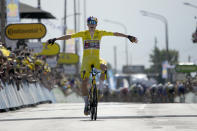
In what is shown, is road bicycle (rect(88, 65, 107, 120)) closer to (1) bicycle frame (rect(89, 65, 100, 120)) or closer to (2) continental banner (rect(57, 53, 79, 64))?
(1) bicycle frame (rect(89, 65, 100, 120))

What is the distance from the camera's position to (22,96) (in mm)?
24078

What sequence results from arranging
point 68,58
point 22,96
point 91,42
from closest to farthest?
point 91,42 → point 22,96 → point 68,58

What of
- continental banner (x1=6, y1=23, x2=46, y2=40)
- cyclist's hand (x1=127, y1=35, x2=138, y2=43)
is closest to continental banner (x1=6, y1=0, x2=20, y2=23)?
continental banner (x1=6, y1=23, x2=46, y2=40)

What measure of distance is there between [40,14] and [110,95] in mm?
17859

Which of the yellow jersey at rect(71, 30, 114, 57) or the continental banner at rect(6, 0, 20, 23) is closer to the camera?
the yellow jersey at rect(71, 30, 114, 57)

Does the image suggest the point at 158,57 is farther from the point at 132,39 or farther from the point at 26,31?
the point at 132,39

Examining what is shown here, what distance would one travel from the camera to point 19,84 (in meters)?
24.0

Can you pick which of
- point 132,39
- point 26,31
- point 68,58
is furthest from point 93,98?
point 68,58

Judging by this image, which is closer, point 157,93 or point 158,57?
point 157,93

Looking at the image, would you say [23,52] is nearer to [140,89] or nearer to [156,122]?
[156,122]

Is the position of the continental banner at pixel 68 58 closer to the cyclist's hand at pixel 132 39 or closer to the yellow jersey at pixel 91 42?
the yellow jersey at pixel 91 42

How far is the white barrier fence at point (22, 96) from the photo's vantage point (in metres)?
20.9

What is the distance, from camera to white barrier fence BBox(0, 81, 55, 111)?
20.9 metres

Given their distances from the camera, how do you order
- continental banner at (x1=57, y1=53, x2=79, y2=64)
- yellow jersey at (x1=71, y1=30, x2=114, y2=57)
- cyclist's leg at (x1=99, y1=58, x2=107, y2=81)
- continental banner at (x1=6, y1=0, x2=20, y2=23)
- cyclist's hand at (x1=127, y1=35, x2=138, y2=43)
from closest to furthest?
cyclist's leg at (x1=99, y1=58, x2=107, y2=81) < yellow jersey at (x1=71, y1=30, x2=114, y2=57) < cyclist's hand at (x1=127, y1=35, x2=138, y2=43) < continental banner at (x1=6, y1=0, x2=20, y2=23) < continental banner at (x1=57, y1=53, x2=79, y2=64)
